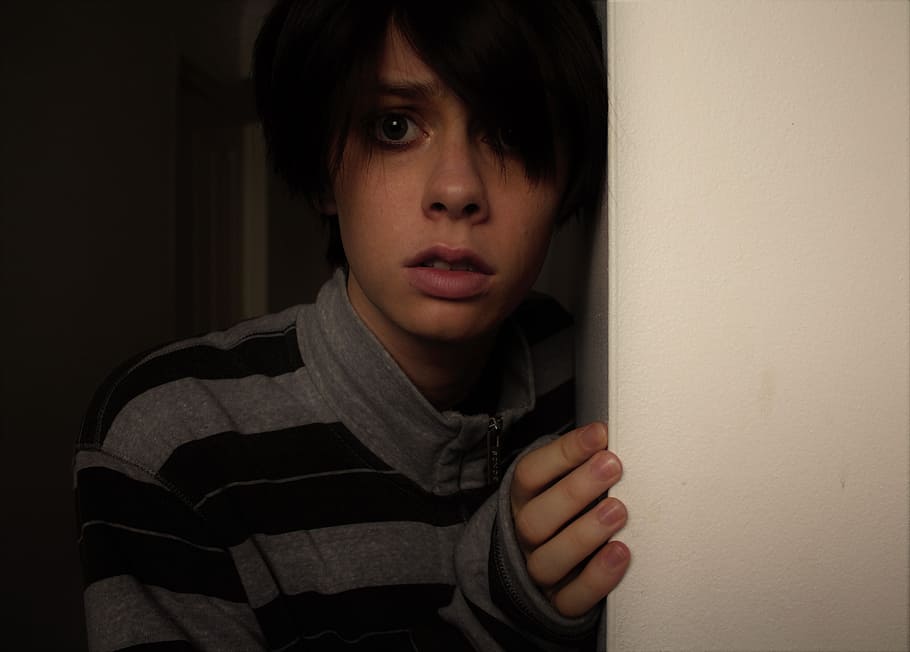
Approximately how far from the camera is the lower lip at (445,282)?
593 millimetres

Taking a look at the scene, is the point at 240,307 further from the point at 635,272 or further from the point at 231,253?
the point at 635,272

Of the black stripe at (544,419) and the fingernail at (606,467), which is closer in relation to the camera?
the fingernail at (606,467)

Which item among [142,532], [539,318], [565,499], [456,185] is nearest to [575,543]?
[565,499]

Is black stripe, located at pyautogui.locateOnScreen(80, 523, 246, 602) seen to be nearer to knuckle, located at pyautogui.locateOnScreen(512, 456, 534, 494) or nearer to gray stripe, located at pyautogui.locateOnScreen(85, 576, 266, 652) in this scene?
gray stripe, located at pyautogui.locateOnScreen(85, 576, 266, 652)

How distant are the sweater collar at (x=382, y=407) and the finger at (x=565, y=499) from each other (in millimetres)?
180

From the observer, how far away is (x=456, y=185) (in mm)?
556

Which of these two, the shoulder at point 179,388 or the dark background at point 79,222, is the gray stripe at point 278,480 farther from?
the dark background at point 79,222

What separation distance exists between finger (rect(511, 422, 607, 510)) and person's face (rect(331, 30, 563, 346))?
6.2 inches

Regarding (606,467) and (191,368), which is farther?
(191,368)

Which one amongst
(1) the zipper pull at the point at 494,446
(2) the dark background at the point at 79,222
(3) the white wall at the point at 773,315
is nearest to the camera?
(3) the white wall at the point at 773,315

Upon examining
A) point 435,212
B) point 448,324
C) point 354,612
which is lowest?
point 354,612

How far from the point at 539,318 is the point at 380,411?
37cm

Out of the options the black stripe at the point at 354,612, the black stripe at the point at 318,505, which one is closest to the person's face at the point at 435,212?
the black stripe at the point at 318,505

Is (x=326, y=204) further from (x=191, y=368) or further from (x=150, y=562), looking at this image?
(x=150, y=562)
